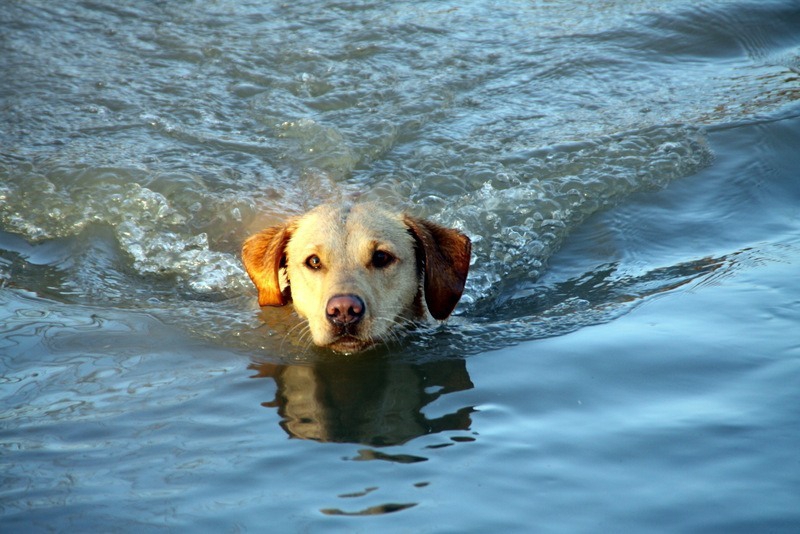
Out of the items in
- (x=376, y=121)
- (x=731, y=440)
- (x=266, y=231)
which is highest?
(x=376, y=121)

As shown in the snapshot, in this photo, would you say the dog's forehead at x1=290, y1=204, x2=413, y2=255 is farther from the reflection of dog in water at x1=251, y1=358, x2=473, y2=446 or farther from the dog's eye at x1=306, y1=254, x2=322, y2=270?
the reflection of dog in water at x1=251, y1=358, x2=473, y2=446

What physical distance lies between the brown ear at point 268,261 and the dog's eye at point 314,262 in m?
0.31

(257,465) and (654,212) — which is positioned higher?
(654,212)

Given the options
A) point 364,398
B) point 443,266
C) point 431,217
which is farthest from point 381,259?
point 431,217

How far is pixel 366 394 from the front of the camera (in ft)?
15.8

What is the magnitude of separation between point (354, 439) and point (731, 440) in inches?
63.4

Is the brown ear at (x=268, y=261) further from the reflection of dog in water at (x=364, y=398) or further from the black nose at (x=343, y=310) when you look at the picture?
the black nose at (x=343, y=310)

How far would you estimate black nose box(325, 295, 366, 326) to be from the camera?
199 inches

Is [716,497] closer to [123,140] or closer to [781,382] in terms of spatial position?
[781,382]

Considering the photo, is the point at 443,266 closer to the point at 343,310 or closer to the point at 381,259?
the point at 381,259

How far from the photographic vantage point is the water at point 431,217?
3.70 meters

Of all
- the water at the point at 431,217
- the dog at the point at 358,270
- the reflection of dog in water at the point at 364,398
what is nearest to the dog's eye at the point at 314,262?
the dog at the point at 358,270

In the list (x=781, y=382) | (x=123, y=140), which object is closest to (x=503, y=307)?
(x=781, y=382)

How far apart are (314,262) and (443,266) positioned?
78 centimetres
